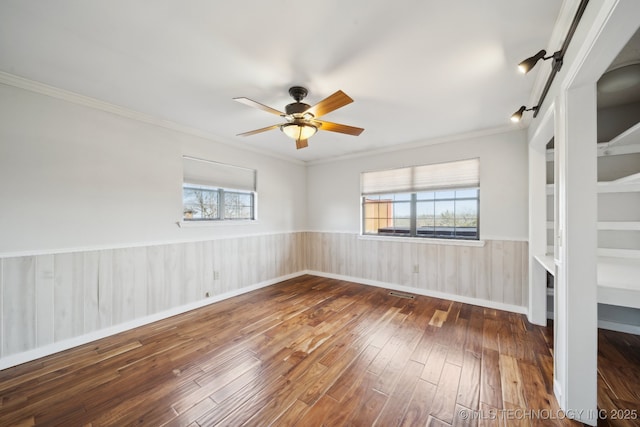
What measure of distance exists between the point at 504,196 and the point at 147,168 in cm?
486

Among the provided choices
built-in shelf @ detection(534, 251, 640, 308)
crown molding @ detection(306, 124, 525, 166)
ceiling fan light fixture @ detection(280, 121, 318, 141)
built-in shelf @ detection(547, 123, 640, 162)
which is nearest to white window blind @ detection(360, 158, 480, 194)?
crown molding @ detection(306, 124, 525, 166)

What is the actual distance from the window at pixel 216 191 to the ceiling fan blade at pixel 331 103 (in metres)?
2.19

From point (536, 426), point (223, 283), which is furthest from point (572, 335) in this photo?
point (223, 283)

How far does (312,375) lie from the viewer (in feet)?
6.57

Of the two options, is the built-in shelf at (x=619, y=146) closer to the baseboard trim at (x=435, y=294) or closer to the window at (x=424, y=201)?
the window at (x=424, y=201)

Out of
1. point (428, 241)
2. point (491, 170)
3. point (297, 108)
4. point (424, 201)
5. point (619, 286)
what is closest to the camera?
point (619, 286)

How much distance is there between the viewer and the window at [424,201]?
3766 millimetres

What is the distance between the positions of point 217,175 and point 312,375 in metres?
3.14

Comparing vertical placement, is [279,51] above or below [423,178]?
above

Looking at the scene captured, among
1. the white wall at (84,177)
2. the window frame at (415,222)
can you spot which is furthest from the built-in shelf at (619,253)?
the white wall at (84,177)

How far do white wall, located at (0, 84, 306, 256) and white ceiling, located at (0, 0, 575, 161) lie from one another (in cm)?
32

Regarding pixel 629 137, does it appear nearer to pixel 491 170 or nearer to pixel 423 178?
pixel 491 170

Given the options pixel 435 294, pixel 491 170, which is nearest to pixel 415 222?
pixel 435 294

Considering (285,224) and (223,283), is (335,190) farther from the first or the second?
(223,283)
